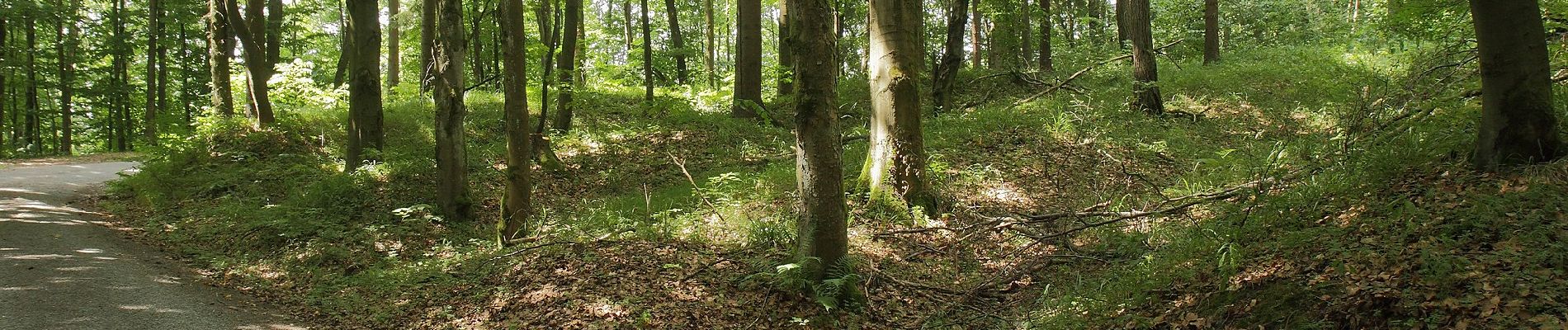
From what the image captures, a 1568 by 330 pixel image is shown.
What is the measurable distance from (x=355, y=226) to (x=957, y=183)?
821cm

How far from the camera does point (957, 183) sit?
9852 millimetres

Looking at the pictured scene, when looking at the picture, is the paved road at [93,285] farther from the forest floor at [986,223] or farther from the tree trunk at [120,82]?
the tree trunk at [120,82]

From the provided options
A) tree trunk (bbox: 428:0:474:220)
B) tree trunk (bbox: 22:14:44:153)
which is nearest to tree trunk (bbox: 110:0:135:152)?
tree trunk (bbox: 22:14:44:153)

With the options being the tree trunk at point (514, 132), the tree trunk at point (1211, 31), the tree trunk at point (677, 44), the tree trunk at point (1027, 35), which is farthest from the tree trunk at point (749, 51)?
the tree trunk at point (1211, 31)

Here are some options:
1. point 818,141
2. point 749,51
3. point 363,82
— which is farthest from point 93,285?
point 749,51

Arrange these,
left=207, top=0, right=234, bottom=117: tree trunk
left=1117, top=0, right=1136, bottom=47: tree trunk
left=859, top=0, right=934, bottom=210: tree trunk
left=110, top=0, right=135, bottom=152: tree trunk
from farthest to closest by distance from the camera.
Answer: left=110, top=0, right=135, bottom=152: tree trunk, left=207, top=0, right=234, bottom=117: tree trunk, left=1117, top=0, right=1136, bottom=47: tree trunk, left=859, top=0, right=934, bottom=210: tree trunk

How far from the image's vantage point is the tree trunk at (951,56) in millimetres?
13562

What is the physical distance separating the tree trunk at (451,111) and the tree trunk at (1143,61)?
10827 millimetres

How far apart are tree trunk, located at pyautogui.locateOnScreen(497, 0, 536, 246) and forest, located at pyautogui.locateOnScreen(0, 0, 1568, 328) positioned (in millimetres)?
38

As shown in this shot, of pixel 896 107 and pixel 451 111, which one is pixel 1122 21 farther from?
pixel 451 111

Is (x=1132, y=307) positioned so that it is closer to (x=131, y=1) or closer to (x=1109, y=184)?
(x=1109, y=184)

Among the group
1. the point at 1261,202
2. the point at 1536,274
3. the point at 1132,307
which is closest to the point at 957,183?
the point at 1261,202

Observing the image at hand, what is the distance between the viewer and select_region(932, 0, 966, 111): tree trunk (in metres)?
13.6

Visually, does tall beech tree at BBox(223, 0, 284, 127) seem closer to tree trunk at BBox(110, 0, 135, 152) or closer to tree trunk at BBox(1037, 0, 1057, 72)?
tree trunk at BBox(110, 0, 135, 152)
